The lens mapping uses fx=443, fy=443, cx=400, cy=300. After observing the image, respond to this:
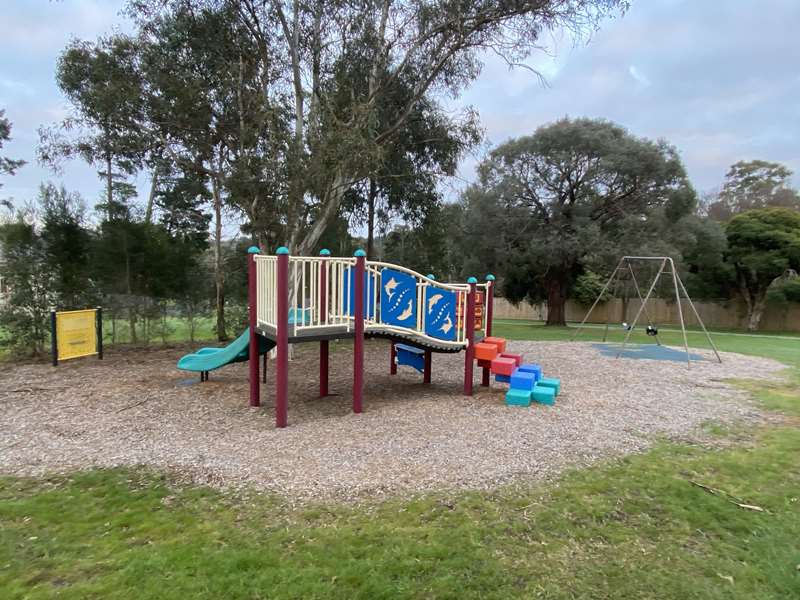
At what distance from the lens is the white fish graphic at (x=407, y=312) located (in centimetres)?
603

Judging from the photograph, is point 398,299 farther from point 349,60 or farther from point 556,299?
point 556,299

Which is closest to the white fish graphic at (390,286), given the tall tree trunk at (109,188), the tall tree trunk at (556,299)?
the tall tree trunk at (109,188)

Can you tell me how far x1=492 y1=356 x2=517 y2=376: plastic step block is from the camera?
6.28 metres

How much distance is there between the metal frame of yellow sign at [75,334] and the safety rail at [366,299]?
17.9 feet

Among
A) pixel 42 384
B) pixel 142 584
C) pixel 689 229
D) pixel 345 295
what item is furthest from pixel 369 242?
pixel 689 229

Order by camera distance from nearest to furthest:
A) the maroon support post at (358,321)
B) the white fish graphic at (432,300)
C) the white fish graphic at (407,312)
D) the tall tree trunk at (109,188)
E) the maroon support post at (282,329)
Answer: the maroon support post at (282,329), the maroon support post at (358,321), the white fish graphic at (407,312), the white fish graphic at (432,300), the tall tree trunk at (109,188)

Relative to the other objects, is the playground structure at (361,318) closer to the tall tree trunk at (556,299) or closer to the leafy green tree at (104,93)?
the leafy green tree at (104,93)

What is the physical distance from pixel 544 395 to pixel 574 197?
44.9 ft

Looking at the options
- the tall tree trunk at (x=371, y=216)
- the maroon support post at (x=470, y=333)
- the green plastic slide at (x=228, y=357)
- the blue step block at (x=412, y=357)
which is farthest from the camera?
the tall tree trunk at (x=371, y=216)

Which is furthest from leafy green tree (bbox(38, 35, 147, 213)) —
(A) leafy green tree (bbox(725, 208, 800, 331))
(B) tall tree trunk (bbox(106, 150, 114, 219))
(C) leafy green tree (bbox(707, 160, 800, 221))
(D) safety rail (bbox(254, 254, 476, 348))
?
(C) leafy green tree (bbox(707, 160, 800, 221))

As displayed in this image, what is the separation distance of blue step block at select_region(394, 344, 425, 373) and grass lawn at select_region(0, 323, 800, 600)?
3.81 metres

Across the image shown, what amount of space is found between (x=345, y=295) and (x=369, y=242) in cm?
732

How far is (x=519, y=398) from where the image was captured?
5777 millimetres

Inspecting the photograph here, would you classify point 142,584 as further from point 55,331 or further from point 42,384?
point 55,331
